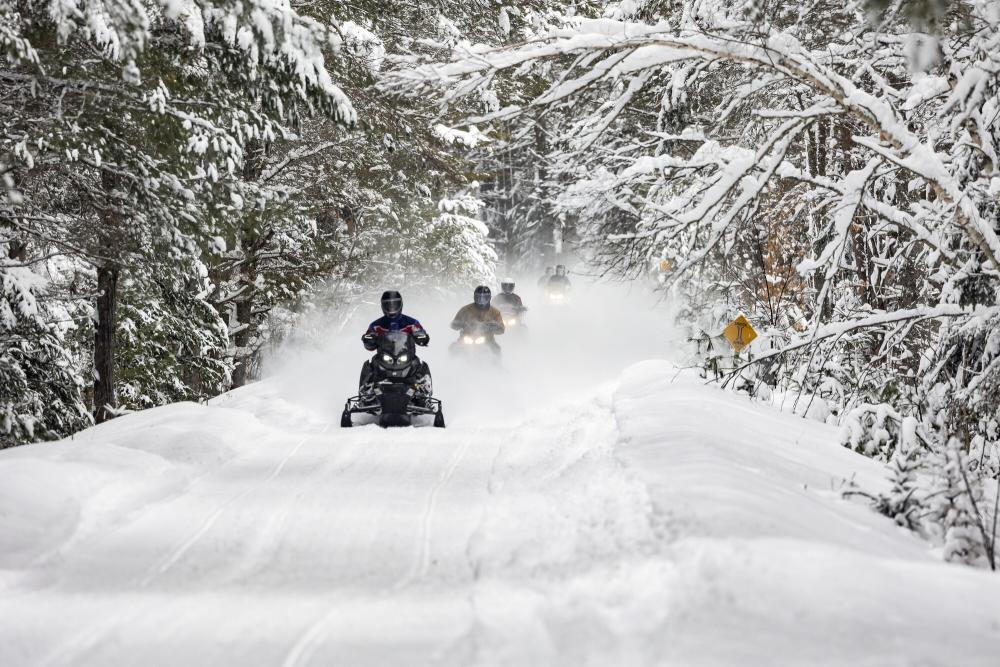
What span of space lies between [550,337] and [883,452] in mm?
21110

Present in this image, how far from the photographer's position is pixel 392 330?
12492mm

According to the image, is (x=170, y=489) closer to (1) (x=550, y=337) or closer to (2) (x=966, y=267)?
(2) (x=966, y=267)

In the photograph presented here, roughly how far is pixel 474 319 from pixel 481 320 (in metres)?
0.14

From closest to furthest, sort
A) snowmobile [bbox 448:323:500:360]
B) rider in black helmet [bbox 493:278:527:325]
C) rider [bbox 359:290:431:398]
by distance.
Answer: rider [bbox 359:290:431:398], snowmobile [bbox 448:323:500:360], rider in black helmet [bbox 493:278:527:325]

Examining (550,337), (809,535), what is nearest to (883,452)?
(809,535)

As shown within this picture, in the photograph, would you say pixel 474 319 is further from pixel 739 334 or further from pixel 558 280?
pixel 558 280

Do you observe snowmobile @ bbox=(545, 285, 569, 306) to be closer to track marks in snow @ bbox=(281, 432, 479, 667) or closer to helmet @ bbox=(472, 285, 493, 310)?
helmet @ bbox=(472, 285, 493, 310)

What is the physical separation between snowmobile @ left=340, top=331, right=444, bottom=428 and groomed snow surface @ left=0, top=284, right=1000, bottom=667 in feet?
4.71

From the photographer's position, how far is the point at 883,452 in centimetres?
949

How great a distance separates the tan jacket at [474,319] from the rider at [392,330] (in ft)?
13.4

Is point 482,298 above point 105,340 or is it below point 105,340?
above

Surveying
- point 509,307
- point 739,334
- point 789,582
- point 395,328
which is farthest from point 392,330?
point 509,307

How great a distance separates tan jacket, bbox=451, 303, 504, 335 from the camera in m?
16.9

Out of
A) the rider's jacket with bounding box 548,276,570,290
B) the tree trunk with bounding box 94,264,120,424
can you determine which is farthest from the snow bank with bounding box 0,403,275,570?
the rider's jacket with bounding box 548,276,570,290
